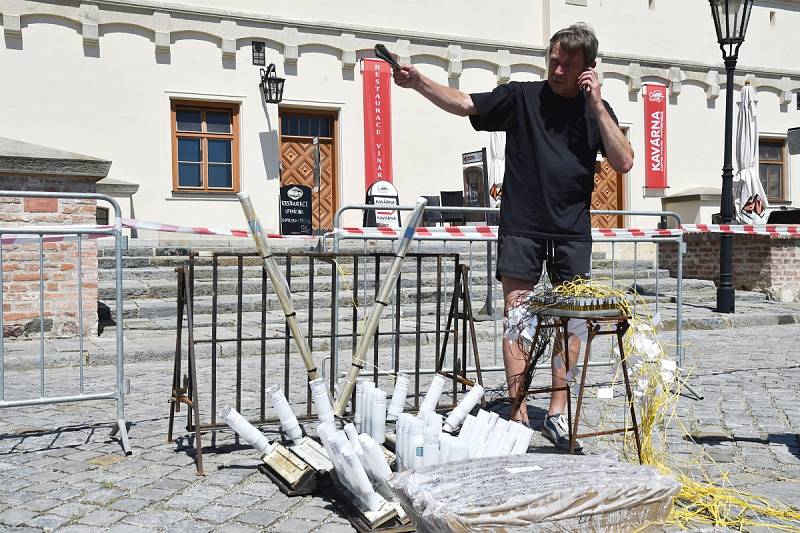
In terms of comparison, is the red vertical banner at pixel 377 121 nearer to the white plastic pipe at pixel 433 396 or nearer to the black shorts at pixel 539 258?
the black shorts at pixel 539 258

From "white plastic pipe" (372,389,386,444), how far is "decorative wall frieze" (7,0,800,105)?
12204mm

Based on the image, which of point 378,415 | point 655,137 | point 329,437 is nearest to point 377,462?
point 329,437

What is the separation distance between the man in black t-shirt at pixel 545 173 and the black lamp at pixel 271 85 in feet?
37.1

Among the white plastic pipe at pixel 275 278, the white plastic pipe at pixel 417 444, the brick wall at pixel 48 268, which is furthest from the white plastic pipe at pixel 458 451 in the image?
the brick wall at pixel 48 268

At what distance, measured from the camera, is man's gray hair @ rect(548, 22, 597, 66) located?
4.07 meters

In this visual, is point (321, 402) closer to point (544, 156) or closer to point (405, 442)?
point (405, 442)

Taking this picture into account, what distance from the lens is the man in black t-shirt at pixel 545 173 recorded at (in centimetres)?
424

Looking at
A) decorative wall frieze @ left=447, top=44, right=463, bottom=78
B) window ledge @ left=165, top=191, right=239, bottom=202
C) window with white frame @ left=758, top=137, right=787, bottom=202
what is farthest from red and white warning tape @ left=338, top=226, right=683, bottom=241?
window with white frame @ left=758, top=137, right=787, bottom=202

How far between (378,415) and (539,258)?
1.22 metres

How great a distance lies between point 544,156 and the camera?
167 inches

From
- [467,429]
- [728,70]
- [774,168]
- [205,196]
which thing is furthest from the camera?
[774,168]

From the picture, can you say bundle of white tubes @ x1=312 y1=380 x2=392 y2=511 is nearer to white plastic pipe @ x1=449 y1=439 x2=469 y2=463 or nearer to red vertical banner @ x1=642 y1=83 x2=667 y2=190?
white plastic pipe @ x1=449 y1=439 x2=469 y2=463

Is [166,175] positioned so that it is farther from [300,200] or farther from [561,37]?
[561,37]

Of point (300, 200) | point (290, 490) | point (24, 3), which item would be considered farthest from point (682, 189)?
point (290, 490)
